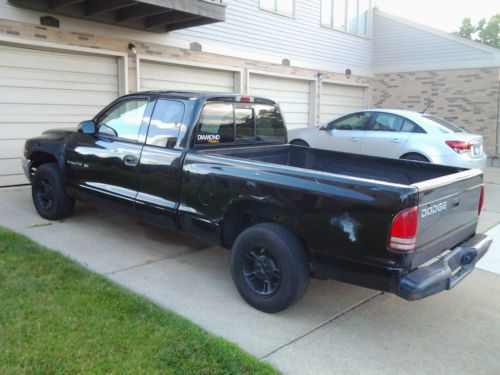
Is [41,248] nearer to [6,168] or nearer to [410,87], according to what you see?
[6,168]

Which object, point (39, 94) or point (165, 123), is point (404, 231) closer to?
point (165, 123)

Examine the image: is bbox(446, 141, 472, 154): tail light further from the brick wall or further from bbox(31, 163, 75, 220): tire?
→ the brick wall

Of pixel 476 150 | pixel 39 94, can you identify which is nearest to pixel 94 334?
pixel 39 94

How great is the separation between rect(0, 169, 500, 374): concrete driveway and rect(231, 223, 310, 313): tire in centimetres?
16

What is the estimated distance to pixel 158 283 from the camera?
441cm

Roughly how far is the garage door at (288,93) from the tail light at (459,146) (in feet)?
18.9

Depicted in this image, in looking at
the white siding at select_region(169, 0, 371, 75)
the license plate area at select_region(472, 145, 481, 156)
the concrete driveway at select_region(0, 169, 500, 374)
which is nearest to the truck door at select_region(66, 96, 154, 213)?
the concrete driveway at select_region(0, 169, 500, 374)

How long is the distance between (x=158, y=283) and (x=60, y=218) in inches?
97.5

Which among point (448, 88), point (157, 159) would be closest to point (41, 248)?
point (157, 159)

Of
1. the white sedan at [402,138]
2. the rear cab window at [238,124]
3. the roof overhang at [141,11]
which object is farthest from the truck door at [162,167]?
the white sedan at [402,138]

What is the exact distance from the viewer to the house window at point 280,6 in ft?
41.7

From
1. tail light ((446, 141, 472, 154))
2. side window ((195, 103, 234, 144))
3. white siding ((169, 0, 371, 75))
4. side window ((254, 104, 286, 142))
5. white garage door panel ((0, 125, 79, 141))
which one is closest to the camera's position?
side window ((195, 103, 234, 144))

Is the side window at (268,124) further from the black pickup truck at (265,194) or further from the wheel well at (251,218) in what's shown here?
the wheel well at (251,218)

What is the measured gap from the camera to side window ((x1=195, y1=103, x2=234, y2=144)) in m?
4.66
